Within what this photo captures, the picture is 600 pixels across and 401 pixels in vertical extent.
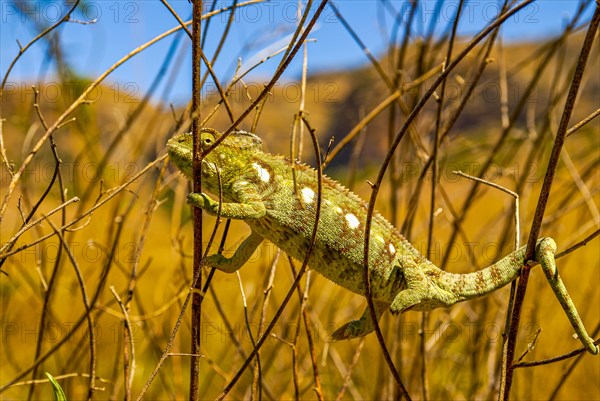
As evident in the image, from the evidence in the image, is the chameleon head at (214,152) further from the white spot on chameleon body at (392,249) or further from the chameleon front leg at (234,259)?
the white spot on chameleon body at (392,249)

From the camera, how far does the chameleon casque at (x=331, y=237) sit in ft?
3.71

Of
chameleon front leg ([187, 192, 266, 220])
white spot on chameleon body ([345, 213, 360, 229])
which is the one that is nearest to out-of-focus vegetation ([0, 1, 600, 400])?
white spot on chameleon body ([345, 213, 360, 229])

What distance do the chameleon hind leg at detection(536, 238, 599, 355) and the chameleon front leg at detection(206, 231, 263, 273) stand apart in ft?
1.71

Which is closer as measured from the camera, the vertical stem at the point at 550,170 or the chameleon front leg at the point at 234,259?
the vertical stem at the point at 550,170

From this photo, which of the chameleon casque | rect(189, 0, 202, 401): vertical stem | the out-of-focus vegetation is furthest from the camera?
the out-of-focus vegetation

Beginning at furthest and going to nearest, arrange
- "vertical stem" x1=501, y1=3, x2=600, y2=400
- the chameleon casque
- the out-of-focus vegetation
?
1. the out-of-focus vegetation
2. the chameleon casque
3. "vertical stem" x1=501, y1=3, x2=600, y2=400

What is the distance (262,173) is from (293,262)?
0.27 metres

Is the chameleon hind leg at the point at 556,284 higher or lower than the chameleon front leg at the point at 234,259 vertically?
higher

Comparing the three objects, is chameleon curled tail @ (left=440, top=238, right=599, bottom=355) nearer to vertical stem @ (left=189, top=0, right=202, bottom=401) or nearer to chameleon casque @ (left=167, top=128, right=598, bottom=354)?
chameleon casque @ (left=167, top=128, right=598, bottom=354)

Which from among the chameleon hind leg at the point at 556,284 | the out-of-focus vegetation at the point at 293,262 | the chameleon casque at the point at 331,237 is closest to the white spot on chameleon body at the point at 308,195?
the chameleon casque at the point at 331,237

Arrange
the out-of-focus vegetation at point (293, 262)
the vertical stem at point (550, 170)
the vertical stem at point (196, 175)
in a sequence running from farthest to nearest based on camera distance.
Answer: the out-of-focus vegetation at point (293, 262)
the vertical stem at point (196, 175)
the vertical stem at point (550, 170)

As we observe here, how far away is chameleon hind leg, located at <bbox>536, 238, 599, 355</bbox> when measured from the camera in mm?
979

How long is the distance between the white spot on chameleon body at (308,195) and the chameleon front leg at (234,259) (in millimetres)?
140

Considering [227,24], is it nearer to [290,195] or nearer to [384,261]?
[290,195]
